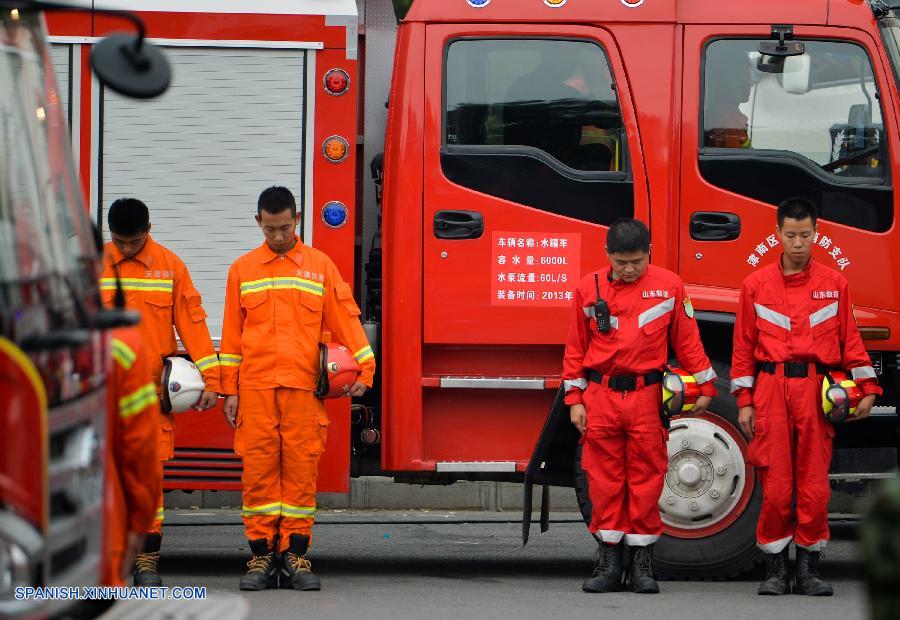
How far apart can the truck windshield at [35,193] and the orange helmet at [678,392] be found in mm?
3355

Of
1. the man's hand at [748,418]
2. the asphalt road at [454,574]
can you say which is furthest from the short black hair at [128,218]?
the man's hand at [748,418]

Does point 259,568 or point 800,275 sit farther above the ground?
point 800,275

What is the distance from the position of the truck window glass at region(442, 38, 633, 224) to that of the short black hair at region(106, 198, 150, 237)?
1409 mm

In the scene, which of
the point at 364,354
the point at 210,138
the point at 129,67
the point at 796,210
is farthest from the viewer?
the point at 210,138

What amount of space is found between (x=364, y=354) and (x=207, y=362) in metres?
0.73

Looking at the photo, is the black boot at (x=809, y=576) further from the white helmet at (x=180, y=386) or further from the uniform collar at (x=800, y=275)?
the white helmet at (x=180, y=386)

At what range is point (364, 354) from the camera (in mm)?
6969

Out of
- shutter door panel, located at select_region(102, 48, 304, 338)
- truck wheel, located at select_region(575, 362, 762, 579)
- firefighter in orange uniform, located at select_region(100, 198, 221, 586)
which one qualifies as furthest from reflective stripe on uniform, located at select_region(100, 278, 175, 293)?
truck wheel, located at select_region(575, 362, 762, 579)

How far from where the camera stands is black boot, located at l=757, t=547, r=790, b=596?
22.9 ft

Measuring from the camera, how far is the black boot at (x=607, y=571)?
7020 mm

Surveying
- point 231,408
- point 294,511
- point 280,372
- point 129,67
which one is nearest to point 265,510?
point 294,511

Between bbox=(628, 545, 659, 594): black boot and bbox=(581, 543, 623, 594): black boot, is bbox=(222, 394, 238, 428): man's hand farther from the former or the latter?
bbox=(628, 545, 659, 594): black boot

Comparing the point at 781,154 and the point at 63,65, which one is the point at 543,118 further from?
the point at 63,65

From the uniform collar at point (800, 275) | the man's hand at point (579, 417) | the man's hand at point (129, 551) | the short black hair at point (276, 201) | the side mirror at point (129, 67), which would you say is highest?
the side mirror at point (129, 67)
